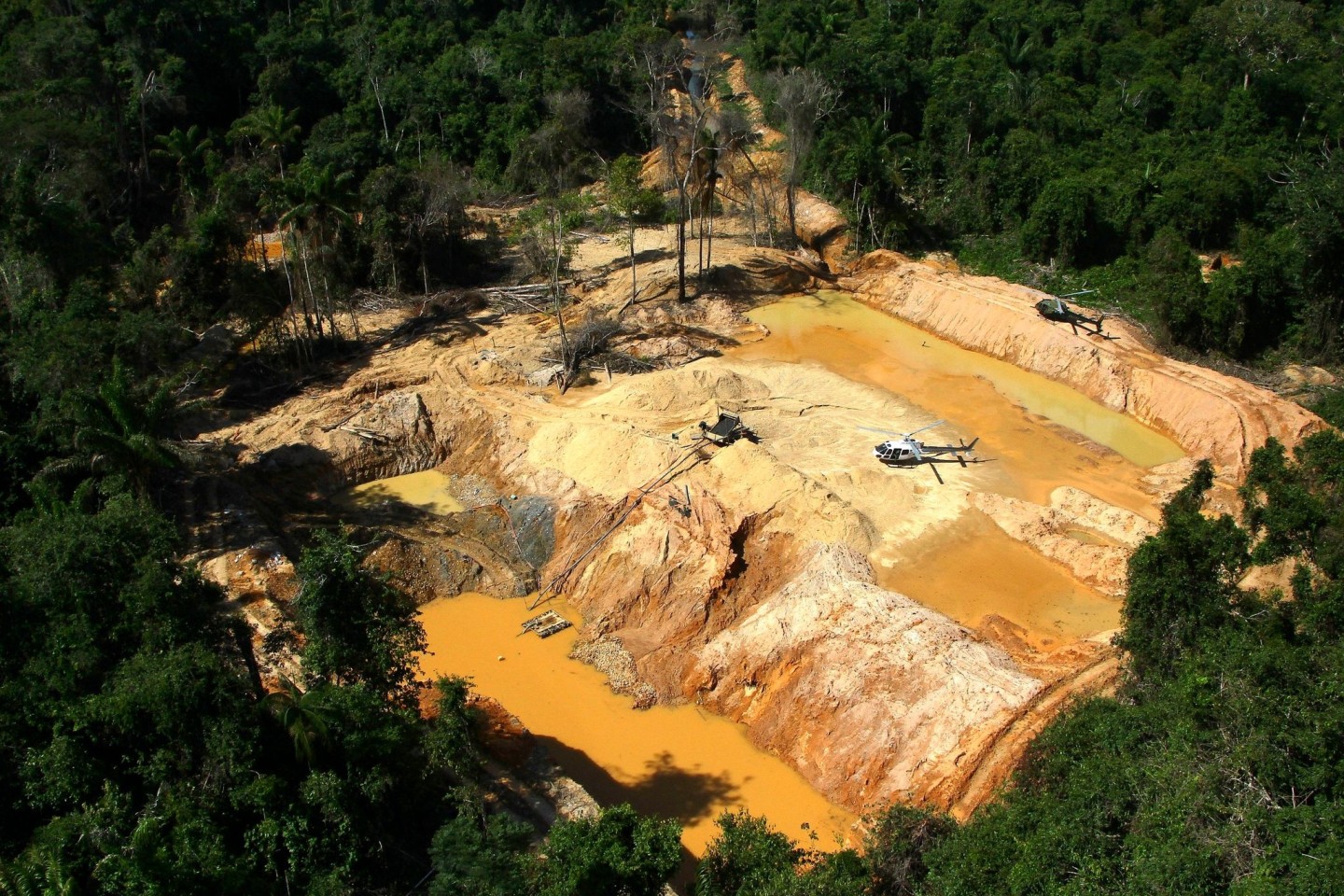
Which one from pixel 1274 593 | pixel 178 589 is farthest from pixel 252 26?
pixel 1274 593

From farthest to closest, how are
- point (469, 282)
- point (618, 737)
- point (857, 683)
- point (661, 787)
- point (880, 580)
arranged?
point (469, 282), point (880, 580), point (618, 737), point (857, 683), point (661, 787)

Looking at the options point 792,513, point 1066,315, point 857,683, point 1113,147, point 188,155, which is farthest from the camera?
point 1113,147

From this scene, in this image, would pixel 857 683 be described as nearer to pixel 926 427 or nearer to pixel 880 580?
pixel 880 580

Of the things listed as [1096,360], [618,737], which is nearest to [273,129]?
[618,737]

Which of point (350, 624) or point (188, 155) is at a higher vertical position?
point (188, 155)

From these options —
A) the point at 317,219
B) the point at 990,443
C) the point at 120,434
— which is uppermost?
the point at 317,219
